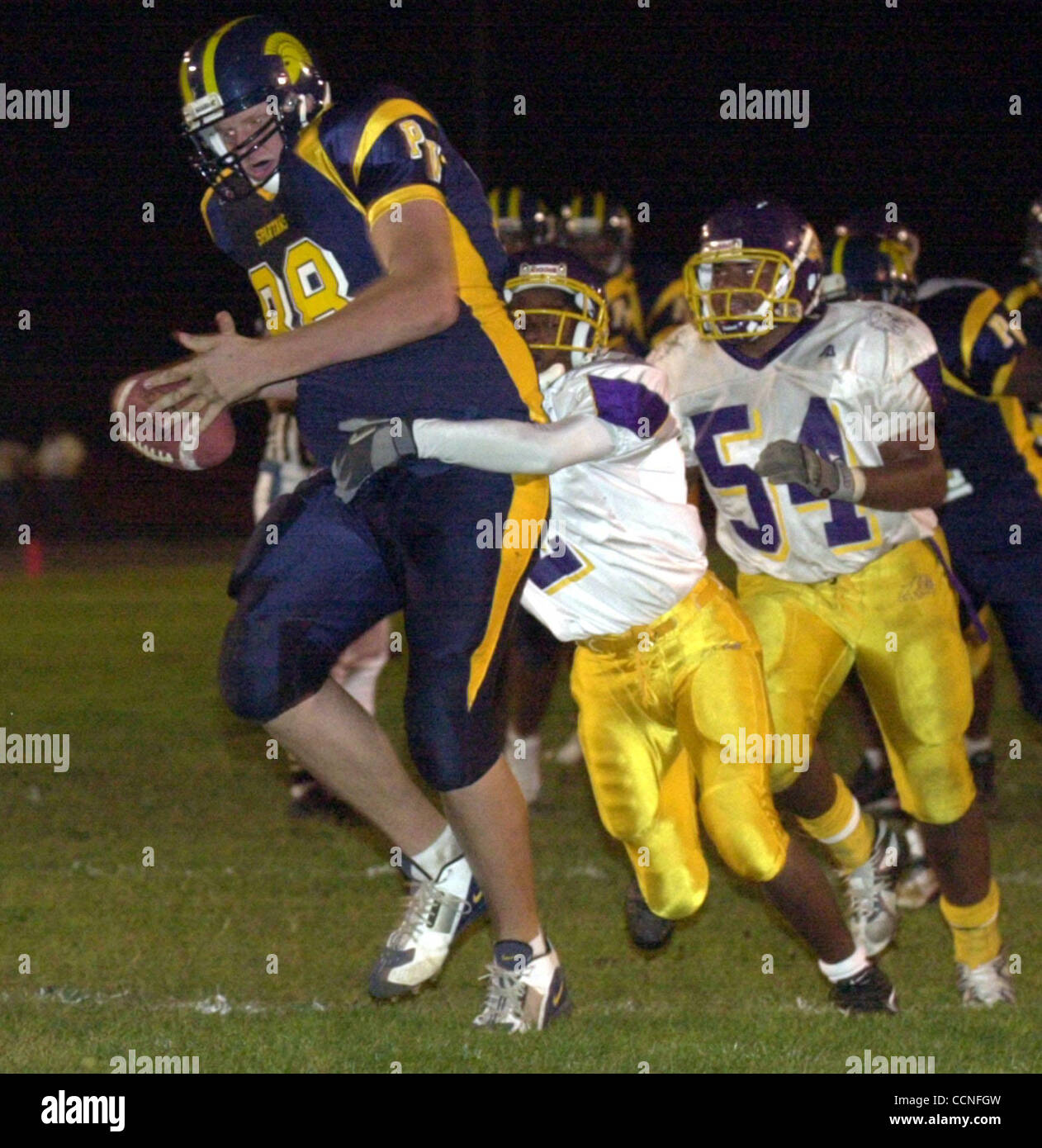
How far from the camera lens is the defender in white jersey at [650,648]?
383 cm

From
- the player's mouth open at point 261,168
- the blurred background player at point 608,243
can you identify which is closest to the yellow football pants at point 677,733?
the player's mouth open at point 261,168

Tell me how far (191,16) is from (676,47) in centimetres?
600

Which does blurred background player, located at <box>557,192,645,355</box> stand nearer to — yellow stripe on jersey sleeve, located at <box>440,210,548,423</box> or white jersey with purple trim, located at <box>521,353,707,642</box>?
white jersey with purple trim, located at <box>521,353,707,642</box>

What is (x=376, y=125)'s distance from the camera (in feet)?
11.6

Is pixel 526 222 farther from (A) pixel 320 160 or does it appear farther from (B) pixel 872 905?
(A) pixel 320 160

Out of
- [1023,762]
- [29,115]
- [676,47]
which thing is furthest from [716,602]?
[29,115]

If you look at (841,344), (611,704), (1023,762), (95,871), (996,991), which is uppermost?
(841,344)

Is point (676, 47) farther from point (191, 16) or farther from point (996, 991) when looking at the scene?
point (996, 991)

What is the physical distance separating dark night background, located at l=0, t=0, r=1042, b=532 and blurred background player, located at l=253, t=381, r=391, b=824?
45.9 ft

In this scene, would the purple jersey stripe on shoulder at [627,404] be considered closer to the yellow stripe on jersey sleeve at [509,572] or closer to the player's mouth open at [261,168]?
the yellow stripe on jersey sleeve at [509,572]

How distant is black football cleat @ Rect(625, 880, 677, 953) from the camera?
14.1ft

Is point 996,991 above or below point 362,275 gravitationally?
below

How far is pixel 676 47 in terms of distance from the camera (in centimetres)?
2178

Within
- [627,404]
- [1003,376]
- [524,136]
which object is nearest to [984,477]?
[1003,376]
